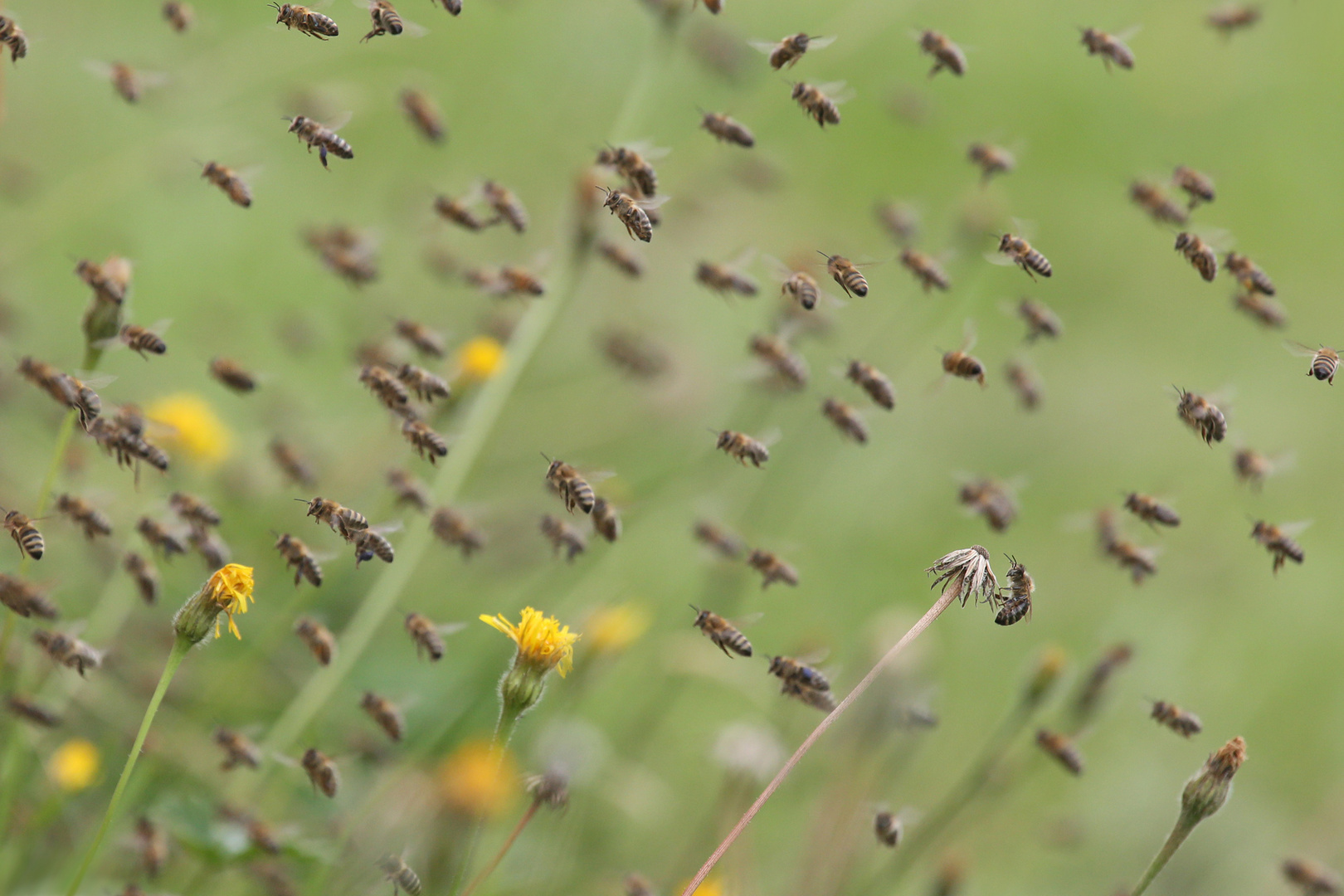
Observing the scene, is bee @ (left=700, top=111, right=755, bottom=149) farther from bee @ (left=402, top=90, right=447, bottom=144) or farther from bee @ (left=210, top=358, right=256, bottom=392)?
bee @ (left=210, top=358, right=256, bottom=392)

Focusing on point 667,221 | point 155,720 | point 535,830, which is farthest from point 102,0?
point 535,830

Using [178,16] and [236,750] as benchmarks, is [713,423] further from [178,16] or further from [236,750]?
[236,750]

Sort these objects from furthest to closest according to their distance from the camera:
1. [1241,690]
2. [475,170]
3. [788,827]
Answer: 1. [475,170]
2. [1241,690]
3. [788,827]

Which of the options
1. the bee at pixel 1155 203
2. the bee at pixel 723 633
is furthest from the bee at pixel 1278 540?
the bee at pixel 723 633

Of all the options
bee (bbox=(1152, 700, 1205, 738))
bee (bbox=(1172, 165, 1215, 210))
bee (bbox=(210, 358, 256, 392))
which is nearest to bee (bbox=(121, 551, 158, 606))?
bee (bbox=(210, 358, 256, 392))

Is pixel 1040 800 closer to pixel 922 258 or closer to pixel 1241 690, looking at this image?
pixel 1241 690

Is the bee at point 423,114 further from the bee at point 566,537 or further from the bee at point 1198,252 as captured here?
the bee at point 1198,252
